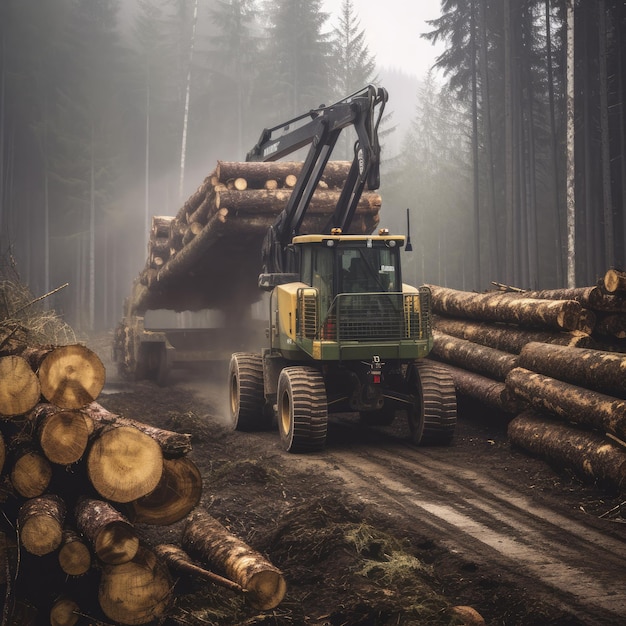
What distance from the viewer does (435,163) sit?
6575 centimetres

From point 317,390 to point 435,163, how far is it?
5769 centimetres

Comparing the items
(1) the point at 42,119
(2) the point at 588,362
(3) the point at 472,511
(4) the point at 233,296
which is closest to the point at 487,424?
(2) the point at 588,362

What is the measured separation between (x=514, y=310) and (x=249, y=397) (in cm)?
446

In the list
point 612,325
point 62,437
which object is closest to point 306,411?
point 612,325

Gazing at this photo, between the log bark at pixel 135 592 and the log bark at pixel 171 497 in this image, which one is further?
the log bark at pixel 171 497

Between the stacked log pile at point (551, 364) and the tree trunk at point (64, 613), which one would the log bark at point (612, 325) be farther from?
the tree trunk at point (64, 613)

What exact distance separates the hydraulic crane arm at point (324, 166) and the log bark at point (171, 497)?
7011mm

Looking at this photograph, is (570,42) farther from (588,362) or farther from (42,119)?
(42,119)

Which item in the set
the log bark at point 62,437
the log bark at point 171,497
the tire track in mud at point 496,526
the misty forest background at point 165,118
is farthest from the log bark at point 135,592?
the misty forest background at point 165,118

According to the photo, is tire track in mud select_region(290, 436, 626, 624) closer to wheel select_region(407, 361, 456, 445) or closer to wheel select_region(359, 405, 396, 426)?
wheel select_region(407, 361, 456, 445)

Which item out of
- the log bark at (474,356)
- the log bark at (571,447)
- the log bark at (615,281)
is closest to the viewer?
the log bark at (571,447)

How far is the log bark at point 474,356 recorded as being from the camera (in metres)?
12.3

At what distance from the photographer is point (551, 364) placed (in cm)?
1059

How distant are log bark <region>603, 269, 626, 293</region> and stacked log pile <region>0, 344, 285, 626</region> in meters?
7.14
